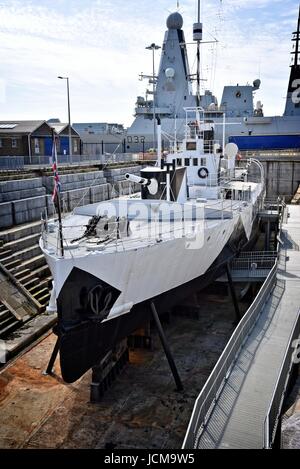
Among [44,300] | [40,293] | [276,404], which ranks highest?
[276,404]

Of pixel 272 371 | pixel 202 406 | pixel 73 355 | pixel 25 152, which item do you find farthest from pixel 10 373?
pixel 25 152

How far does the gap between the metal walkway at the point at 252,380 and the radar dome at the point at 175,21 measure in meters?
43.1

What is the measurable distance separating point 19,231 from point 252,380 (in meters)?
12.4

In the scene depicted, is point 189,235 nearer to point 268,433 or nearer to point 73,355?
point 73,355

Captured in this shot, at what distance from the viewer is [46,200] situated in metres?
21.5

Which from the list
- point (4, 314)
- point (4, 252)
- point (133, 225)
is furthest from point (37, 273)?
point (133, 225)

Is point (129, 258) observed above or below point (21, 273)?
above

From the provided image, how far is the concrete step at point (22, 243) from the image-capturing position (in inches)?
658

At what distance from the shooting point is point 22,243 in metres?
17.4

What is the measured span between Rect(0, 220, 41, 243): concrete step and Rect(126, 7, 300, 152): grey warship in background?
33534mm

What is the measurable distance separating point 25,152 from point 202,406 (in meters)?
27.3

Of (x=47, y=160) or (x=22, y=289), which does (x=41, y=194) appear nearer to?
(x=22, y=289)

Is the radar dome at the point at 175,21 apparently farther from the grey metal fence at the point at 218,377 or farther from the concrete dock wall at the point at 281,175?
the grey metal fence at the point at 218,377

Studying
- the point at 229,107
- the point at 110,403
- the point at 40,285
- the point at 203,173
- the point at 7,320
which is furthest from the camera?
the point at 229,107
